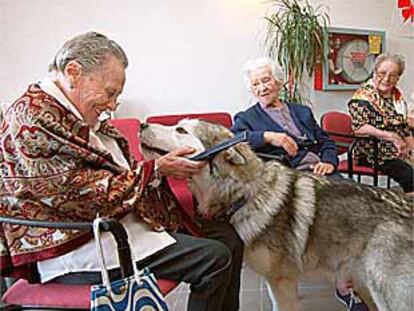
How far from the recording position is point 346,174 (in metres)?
3.39

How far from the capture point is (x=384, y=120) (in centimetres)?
320

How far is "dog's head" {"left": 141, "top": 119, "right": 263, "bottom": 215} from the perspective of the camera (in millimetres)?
1854

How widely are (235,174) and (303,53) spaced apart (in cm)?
234

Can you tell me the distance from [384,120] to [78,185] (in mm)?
2326

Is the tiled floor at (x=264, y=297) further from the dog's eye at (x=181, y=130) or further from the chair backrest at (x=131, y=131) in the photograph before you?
the dog's eye at (x=181, y=130)

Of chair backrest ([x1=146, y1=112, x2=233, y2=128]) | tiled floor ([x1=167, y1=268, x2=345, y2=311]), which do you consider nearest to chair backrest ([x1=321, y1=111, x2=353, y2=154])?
chair backrest ([x1=146, y1=112, x2=233, y2=128])

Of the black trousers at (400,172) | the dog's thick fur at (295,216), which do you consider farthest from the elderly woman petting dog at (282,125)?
the black trousers at (400,172)

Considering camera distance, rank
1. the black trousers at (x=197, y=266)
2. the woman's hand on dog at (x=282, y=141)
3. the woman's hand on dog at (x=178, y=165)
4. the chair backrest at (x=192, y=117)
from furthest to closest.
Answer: the chair backrest at (x=192, y=117), the woman's hand on dog at (x=282, y=141), the woman's hand on dog at (x=178, y=165), the black trousers at (x=197, y=266)

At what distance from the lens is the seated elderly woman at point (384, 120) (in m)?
3.17

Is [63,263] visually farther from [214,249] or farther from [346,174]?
[346,174]

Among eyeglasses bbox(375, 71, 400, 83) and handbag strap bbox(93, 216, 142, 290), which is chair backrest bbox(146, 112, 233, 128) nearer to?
eyeglasses bbox(375, 71, 400, 83)

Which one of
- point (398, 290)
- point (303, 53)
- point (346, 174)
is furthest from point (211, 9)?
point (398, 290)

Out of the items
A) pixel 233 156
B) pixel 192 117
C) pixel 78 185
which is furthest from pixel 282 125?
pixel 78 185

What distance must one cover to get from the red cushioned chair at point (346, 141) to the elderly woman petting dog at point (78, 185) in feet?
6.02
